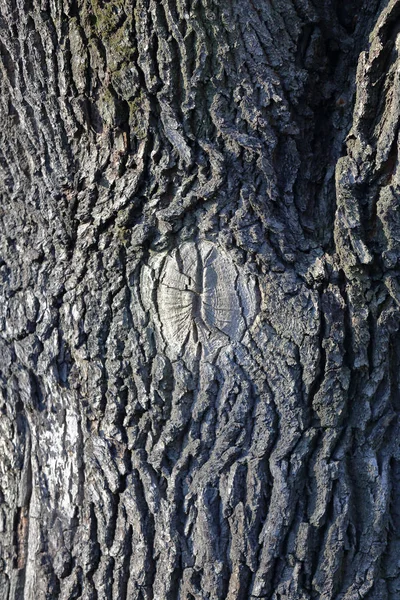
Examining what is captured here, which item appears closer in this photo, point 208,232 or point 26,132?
point 208,232

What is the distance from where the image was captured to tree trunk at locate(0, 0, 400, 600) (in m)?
1.84

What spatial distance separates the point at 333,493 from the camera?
1867 millimetres

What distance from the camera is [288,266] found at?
188 cm

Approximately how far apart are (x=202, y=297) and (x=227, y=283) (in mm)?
90

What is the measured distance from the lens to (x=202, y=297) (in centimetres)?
190

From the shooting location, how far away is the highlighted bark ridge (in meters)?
1.88

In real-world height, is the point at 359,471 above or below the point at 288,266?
below

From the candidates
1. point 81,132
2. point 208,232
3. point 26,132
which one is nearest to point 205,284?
point 208,232

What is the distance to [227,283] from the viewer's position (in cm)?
188

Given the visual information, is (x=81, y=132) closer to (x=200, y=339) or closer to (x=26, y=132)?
(x=26, y=132)

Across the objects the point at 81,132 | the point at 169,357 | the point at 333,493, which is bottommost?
the point at 333,493

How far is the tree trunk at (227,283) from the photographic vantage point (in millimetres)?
1842

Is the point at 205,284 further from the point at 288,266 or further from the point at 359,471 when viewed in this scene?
the point at 359,471

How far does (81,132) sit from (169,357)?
79 cm
